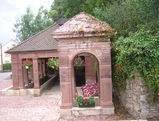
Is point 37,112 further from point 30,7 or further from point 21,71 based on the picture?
point 30,7

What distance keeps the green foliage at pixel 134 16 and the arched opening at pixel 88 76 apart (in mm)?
2000

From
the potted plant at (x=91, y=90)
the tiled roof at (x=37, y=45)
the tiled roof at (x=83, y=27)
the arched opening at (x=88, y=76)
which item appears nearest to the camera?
the tiled roof at (x=83, y=27)

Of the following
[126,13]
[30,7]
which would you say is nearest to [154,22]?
[126,13]

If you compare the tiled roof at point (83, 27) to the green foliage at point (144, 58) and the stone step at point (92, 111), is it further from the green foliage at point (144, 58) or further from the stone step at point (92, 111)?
the stone step at point (92, 111)

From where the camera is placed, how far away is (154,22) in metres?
5.79

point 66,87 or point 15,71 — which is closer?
point 66,87

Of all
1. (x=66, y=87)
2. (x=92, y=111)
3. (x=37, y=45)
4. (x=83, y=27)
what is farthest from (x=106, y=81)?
(x=37, y=45)

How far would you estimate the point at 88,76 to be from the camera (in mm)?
7941

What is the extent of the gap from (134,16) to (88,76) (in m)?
3.72

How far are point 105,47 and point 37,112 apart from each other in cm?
405

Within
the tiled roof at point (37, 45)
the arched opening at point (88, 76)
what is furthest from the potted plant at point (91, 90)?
the tiled roof at point (37, 45)

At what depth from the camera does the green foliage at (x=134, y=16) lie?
5824mm

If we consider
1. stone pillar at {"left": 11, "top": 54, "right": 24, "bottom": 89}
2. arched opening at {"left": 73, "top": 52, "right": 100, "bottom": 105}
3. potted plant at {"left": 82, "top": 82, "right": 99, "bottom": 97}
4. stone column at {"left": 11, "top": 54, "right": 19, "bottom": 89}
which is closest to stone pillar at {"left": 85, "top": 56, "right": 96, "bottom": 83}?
arched opening at {"left": 73, "top": 52, "right": 100, "bottom": 105}

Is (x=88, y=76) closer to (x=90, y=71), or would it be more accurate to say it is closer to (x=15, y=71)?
(x=90, y=71)
